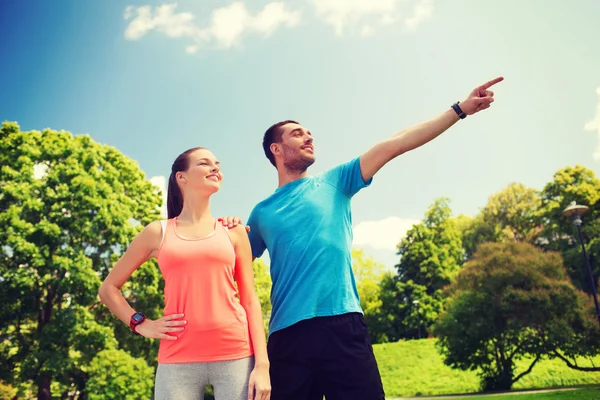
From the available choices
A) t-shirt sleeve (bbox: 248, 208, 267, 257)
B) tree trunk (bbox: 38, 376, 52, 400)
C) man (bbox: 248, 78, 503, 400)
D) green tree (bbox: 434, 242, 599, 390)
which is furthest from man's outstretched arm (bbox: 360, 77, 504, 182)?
tree trunk (bbox: 38, 376, 52, 400)

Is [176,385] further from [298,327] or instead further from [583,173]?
[583,173]

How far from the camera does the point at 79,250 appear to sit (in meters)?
17.3

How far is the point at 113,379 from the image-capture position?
16.2 m

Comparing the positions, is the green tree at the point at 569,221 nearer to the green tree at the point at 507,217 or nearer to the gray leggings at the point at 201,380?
the green tree at the point at 507,217

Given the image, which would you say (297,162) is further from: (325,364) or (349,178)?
(325,364)

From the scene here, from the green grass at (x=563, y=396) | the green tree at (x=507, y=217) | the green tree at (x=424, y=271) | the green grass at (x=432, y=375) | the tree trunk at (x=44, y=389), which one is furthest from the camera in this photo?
the green tree at (x=507, y=217)

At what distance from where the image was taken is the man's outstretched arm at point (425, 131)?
3.12 meters

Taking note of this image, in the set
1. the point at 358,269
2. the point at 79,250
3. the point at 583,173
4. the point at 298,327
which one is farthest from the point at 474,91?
the point at 358,269

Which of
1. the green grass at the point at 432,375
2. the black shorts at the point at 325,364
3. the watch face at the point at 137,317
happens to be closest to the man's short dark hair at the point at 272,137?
the black shorts at the point at 325,364

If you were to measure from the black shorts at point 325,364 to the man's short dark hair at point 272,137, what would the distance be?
4.45 ft

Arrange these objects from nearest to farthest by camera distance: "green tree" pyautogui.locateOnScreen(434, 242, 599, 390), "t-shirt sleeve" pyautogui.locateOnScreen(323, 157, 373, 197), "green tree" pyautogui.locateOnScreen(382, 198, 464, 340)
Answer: "t-shirt sleeve" pyautogui.locateOnScreen(323, 157, 373, 197), "green tree" pyautogui.locateOnScreen(434, 242, 599, 390), "green tree" pyautogui.locateOnScreen(382, 198, 464, 340)

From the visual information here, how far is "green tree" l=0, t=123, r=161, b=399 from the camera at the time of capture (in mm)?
16656

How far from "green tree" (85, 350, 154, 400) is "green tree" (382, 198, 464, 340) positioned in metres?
26.2

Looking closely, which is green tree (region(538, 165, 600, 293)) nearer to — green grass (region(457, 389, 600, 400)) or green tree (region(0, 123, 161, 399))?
green grass (region(457, 389, 600, 400))
